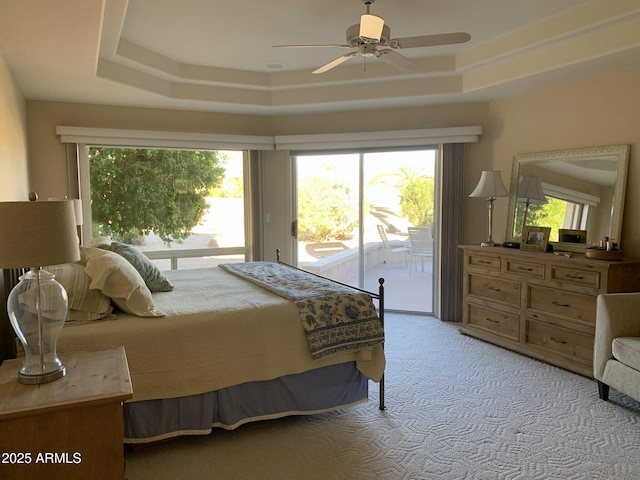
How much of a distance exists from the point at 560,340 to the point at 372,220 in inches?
98.2

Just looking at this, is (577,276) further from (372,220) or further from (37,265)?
(37,265)

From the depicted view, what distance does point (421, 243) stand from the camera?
17.9 feet

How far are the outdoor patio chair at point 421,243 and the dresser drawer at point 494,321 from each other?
0.96 metres

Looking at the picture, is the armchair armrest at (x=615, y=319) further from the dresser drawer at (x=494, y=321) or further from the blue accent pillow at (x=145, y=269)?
the blue accent pillow at (x=145, y=269)

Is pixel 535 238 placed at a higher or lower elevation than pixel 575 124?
lower

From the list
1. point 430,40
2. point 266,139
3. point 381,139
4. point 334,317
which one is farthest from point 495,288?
point 266,139

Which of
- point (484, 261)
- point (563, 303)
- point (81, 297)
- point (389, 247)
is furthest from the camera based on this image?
point (389, 247)

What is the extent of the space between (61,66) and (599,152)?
4344mm

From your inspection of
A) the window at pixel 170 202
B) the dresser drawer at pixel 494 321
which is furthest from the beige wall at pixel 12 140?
the dresser drawer at pixel 494 321

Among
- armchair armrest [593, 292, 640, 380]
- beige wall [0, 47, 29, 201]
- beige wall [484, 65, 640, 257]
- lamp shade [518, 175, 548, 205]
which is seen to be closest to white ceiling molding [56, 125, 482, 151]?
beige wall [484, 65, 640, 257]

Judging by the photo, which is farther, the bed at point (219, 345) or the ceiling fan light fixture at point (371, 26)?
the ceiling fan light fixture at point (371, 26)

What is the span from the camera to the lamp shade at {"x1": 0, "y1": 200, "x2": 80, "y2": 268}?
5.55 feet

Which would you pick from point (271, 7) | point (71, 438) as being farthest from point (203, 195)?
point (71, 438)

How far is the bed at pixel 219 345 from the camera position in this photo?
2.47 metres
